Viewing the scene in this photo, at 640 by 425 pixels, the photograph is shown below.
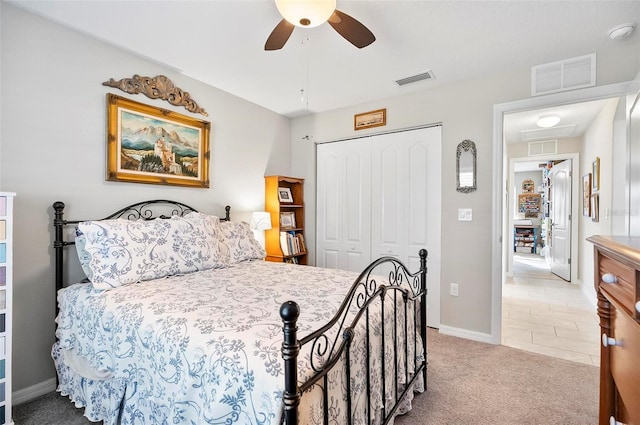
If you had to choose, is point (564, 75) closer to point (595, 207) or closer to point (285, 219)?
point (595, 207)

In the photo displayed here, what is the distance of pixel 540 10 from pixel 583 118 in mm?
3199

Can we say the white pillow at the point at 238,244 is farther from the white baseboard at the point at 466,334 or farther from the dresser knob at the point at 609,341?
the dresser knob at the point at 609,341

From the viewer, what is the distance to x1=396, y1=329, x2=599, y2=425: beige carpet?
182 cm

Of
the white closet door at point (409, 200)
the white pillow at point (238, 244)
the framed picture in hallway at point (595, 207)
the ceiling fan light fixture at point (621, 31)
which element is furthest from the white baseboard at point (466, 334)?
the ceiling fan light fixture at point (621, 31)

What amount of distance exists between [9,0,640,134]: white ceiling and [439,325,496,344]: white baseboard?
8.32 ft

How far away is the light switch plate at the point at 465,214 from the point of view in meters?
3.04

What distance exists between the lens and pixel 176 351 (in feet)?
4.22

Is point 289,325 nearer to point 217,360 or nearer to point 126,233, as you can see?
point 217,360

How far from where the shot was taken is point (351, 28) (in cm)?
185

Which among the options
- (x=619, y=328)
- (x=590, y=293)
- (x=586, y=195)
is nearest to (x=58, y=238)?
(x=619, y=328)

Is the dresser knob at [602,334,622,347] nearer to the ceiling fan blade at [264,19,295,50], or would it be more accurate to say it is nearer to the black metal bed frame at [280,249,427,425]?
the black metal bed frame at [280,249,427,425]

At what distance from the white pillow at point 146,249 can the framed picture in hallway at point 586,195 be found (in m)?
5.18

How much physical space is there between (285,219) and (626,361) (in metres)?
3.37

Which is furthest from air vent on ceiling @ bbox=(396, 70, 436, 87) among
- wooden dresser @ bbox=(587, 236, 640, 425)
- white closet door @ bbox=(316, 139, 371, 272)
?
wooden dresser @ bbox=(587, 236, 640, 425)
